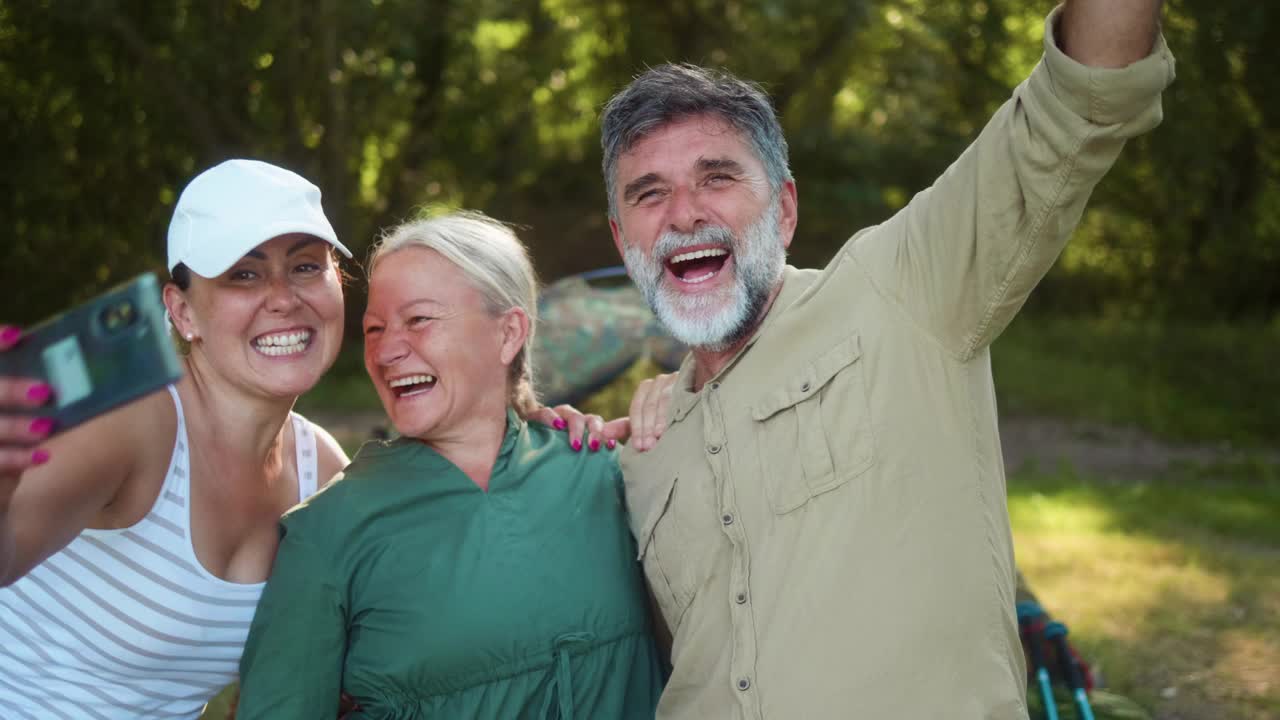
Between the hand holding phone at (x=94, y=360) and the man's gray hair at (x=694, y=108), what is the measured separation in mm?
1378

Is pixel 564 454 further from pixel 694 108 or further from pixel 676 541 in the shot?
pixel 694 108

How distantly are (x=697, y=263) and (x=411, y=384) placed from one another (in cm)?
69

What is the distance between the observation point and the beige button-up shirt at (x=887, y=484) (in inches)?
86.0

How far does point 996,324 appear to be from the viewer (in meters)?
2.25

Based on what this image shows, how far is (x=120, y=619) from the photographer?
243 centimetres

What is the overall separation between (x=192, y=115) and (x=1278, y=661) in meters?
7.77

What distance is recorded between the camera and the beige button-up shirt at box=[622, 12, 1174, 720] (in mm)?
2186

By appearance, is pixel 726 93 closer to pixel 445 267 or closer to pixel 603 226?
pixel 445 267

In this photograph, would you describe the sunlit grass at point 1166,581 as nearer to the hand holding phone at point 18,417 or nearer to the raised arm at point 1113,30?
the raised arm at point 1113,30

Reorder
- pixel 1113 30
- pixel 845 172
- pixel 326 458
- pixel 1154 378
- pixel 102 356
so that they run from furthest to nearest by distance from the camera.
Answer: pixel 845 172 < pixel 1154 378 < pixel 326 458 < pixel 1113 30 < pixel 102 356

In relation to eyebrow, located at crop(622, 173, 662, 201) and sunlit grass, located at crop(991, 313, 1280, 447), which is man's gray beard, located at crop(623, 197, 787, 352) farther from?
sunlit grass, located at crop(991, 313, 1280, 447)

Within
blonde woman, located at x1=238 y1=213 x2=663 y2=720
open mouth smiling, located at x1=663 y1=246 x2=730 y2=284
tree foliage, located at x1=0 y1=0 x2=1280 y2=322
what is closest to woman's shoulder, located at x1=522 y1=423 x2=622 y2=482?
blonde woman, located at x1=238 y1=213 x2=663 y2=720

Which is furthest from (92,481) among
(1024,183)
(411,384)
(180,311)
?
(1024,183)

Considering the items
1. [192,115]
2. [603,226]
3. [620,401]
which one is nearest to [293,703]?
[620,401]
